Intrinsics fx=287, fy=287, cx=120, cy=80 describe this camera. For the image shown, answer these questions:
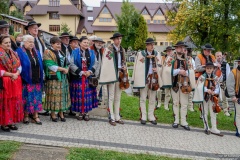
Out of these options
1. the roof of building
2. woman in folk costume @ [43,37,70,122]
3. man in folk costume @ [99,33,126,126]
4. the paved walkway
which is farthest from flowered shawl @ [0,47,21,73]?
the roof of building

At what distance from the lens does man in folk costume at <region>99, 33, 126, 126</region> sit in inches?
279

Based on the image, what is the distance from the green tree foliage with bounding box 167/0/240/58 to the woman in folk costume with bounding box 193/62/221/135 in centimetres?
1268

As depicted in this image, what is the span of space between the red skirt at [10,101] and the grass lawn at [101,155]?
1611mm

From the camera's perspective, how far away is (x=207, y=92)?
Answer: 7328mm

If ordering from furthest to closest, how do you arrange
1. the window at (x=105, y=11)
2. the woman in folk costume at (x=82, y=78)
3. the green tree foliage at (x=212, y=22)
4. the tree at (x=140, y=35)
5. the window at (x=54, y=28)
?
the window at (x=105, y=11) < the window at (x=54, y=28) < the tree at (x=140, y=35) < the green tree foliage at (x=212, y=22) < the woman in folk costume at (x=82, y=78)

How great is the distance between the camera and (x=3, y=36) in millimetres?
5723

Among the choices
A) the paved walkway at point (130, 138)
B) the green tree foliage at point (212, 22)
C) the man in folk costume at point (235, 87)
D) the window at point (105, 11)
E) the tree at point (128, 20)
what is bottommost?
the paved walkway at point (130, 138)

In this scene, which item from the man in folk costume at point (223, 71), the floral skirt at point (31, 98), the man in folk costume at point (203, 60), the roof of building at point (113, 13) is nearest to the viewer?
the floral skirt at point (31, 98)

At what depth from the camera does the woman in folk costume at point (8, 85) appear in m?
5.68

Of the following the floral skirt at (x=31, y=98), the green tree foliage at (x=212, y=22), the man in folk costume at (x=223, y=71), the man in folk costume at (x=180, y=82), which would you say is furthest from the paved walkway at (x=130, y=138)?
the green tree foliage at (x=212, y=22)

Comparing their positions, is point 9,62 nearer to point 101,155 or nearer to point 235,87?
point 101,155

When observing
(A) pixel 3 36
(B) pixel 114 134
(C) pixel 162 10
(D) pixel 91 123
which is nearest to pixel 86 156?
(B) pixel 114 134

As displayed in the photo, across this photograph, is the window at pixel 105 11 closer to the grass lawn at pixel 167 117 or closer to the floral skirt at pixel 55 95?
the grass lawn at pixel 167 117

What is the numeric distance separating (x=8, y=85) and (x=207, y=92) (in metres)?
4.75
